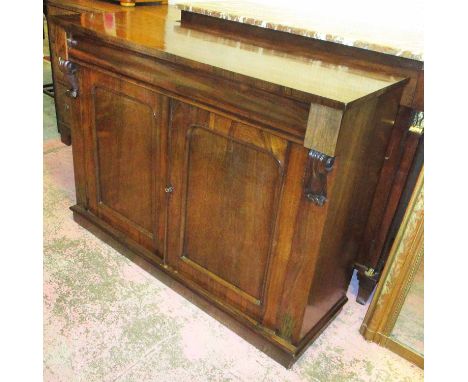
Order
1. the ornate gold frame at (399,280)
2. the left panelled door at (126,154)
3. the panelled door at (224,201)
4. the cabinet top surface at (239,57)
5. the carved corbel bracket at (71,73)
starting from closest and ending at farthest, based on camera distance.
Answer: the cabinet top surface at (239,57) → the panelled door at (224,201) → the ornate gold frame at (399,280) → the left panelled door at (126,154) → the carved corbel bracket at (71,73)

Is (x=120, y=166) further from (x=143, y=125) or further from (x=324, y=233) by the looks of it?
(x=324, y=233)

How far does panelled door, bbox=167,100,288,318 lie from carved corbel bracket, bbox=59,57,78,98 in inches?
20.4

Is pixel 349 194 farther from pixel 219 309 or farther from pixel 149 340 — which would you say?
pixel 149 340

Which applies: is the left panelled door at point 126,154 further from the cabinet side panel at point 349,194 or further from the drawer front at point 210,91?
the cabinet side panel at point 349,194

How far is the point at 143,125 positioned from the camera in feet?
4.72

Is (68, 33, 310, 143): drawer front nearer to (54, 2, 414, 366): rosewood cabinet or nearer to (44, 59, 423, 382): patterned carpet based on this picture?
(54, 2, 414, 366): rosewood cabinet

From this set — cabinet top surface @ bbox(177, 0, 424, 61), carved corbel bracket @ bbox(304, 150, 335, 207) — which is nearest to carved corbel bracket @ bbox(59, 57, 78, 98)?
cabinet top surface @ bbox(177, 0, 424, 61)

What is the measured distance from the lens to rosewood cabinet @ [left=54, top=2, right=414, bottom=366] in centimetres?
106

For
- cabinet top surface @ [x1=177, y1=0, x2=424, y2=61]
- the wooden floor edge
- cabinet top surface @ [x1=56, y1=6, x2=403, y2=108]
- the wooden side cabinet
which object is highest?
cabinet top surface @ [x1=177, y1=0, x2=424, y2=61]

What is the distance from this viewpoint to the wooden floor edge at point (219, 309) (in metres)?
1.35

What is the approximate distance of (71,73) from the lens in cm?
158

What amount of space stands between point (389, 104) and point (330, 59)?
0.23 meters

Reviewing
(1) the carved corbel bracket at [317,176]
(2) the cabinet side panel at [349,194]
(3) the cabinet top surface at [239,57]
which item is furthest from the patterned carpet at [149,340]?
(3) the cabinet top surface at [239,57]
